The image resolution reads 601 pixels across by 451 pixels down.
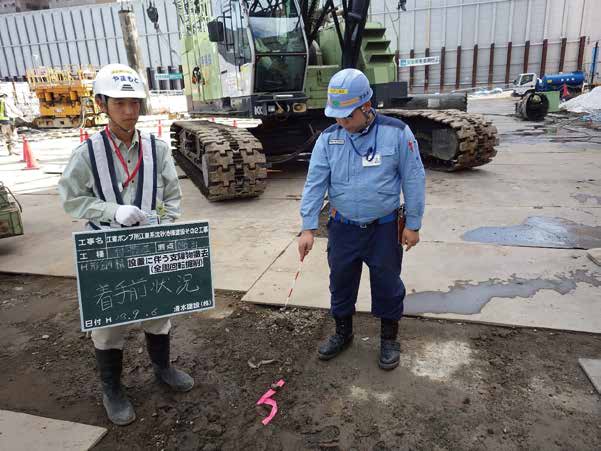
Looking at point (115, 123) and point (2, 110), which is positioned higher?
point (115, 123)

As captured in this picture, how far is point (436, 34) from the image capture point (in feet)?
124

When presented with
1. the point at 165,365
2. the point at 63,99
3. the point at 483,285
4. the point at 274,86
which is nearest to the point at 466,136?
the point at 274,86

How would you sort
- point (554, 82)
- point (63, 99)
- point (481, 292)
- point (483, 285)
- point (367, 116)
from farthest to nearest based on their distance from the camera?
1. point (554, 82)
2. point (63, 99)
3. point (483, 285)
4. point (481, 292)
5. point (367, 116)

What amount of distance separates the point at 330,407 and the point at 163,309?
1.08 m

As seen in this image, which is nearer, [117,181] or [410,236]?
[117,181]

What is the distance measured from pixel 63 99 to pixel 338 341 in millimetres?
24841

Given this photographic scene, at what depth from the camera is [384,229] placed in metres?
2.83

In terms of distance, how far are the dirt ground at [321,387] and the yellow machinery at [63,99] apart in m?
22.2

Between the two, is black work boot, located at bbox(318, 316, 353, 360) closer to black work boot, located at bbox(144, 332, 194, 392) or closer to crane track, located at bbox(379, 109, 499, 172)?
black work boot, located at bbox(144, 332, 194, 392)

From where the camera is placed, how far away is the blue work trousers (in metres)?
2.84

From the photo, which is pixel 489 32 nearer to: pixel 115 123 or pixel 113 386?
pixel 115 123

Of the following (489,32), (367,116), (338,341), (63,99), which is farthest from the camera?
(489,32)

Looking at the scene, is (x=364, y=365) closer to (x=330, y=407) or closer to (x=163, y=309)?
(x=330, y=407)

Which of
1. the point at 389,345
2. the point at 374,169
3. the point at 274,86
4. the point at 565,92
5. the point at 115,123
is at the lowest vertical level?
the point at 389,345
